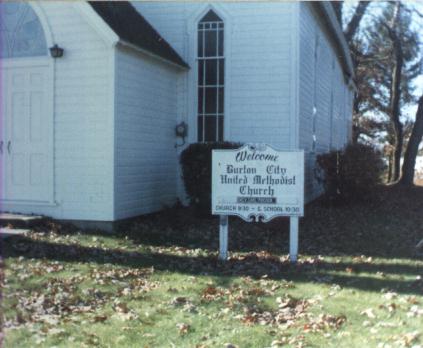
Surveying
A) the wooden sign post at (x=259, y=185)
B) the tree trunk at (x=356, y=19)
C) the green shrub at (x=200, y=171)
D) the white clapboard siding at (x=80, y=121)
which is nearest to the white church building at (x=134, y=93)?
the white clapboard siding at (x=80, y=121)

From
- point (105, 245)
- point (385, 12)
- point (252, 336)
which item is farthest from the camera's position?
point (385, 12)

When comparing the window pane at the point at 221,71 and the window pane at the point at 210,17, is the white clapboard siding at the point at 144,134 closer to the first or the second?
the window pane at the point at 221,71

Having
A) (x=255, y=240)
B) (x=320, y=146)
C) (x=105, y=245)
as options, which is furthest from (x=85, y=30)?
(x=320, y=146)

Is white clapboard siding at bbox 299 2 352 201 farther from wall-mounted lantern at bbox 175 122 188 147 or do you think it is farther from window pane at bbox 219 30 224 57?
wall-mounted lantern at bbox 175 122 188 147

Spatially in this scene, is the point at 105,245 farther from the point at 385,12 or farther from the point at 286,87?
the point at 385,12

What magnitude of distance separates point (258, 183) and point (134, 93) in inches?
152

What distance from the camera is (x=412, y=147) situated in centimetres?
→ 2220

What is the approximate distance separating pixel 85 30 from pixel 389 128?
31.1m

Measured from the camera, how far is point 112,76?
1028 centimetres

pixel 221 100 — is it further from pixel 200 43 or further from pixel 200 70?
pixel 200 43

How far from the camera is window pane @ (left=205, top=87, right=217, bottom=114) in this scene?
43.1 ft

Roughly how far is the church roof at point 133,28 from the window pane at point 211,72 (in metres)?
0.47

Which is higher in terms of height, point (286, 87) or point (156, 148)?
point (286, 87)

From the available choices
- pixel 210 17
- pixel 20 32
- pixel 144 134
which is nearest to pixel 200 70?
pixel 210 17
